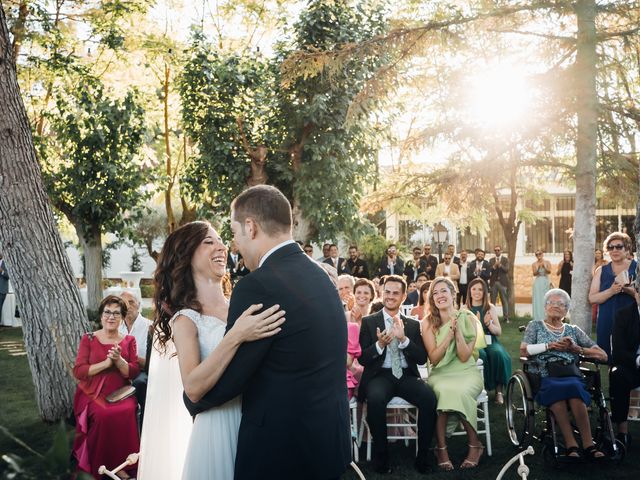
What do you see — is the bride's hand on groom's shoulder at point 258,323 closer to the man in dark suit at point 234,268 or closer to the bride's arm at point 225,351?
the bride's arm at point 225,351

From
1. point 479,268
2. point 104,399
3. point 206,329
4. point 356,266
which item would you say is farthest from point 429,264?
point 206,329

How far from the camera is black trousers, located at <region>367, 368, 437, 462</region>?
5.90 metres

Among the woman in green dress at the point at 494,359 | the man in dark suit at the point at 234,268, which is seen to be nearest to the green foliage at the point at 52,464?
the woman in green dress at the point at 494,359

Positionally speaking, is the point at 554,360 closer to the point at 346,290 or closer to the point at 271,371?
the point at 346,290

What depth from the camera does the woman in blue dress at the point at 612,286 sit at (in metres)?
7.20

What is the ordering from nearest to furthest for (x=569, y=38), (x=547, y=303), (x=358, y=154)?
(x=547, y=303) → (x=569, y=38) → (x=358, y=154)

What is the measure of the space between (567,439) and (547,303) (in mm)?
1243

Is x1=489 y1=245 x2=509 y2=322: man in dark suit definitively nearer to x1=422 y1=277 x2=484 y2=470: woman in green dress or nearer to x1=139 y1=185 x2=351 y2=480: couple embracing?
x1=422 y1=277 x2=484 y2=470: woman in green dress

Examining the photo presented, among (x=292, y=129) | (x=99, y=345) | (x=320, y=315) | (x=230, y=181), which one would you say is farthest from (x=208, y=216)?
(x=320, y=315)

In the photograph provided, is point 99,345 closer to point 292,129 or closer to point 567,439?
point 567,439

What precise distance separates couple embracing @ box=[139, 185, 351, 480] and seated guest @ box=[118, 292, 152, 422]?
385 centimetres

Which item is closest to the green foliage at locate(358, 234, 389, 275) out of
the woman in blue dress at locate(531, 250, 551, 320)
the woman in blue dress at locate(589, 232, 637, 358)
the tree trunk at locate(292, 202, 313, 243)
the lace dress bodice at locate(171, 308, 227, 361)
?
the tree trunk at locate(292, 202, 313, 243)

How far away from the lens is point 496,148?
1248 centimetres

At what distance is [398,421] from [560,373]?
168 cm
